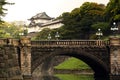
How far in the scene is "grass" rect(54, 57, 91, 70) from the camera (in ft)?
287

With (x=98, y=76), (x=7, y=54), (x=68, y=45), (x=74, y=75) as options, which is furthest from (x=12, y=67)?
(x=74, y=75)

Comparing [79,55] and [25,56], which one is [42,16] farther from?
[25,56]

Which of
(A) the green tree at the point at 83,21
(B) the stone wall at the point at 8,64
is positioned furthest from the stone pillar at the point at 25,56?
(A) the green tree at the point at 83,21

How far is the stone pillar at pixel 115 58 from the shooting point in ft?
213

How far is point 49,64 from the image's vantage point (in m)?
99.5

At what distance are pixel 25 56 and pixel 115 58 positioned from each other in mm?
13482

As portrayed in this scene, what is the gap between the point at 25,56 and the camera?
6506cm

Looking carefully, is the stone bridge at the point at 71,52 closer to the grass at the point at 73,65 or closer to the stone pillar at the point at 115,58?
the stone pillar at the point at 115,58

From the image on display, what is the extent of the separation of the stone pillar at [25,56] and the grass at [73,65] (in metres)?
23.2

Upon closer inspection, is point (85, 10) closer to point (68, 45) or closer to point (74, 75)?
point (74, 75)

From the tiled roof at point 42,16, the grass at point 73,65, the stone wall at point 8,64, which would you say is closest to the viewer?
the stone wall at point 8,64

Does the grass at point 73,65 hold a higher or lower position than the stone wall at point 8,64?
lower

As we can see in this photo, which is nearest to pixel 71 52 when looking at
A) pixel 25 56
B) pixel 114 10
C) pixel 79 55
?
pixel 79 55

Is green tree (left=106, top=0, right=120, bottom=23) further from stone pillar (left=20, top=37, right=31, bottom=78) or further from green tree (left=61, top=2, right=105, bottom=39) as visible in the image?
stone pillar (left=20, top=37, right=31, bottom=78)
